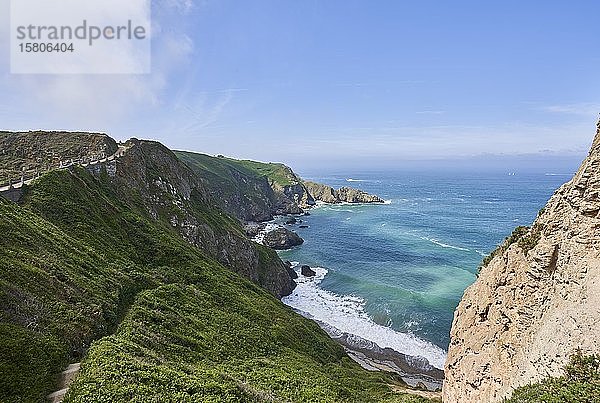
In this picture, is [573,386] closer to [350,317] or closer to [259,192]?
[350,317]

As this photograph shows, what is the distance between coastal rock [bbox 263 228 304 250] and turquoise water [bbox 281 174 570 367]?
2818 mm

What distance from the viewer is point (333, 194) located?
182125mm

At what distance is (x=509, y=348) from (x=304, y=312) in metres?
41.4

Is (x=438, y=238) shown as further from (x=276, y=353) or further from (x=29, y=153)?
(x=29, y=153)

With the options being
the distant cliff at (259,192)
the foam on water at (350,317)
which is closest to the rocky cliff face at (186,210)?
the foam on water at (350,317)

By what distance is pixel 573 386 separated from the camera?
13.2m

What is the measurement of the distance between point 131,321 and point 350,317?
39283 mm

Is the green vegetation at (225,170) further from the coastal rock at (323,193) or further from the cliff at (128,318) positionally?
the cliff at (128,318)

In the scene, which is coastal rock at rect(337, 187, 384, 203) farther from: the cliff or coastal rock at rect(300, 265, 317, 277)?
the cliff

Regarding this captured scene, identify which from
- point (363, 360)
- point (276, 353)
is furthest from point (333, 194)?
point (276, 353)

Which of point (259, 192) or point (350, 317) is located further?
point (259, 192)

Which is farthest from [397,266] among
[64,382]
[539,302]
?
[64,382]

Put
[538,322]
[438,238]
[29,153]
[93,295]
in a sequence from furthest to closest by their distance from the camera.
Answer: [438,238]
[29,153]
[93,295]
[538,322]

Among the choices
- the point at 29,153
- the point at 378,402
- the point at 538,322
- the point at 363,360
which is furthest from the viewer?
the point at 29,153
